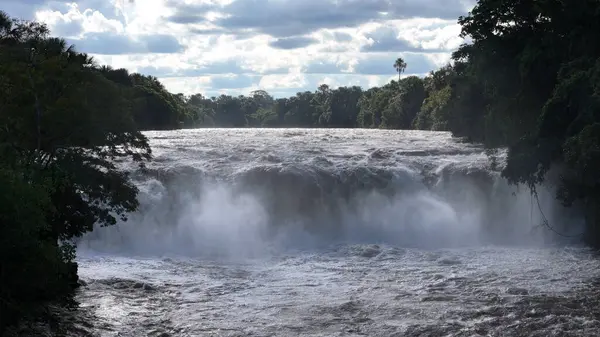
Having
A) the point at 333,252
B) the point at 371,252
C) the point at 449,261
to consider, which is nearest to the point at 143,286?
the point at 333,252

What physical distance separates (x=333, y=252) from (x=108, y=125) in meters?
10.9

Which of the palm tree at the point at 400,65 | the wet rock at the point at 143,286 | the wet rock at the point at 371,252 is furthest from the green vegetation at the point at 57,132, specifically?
the palm tree at the point at 400,65

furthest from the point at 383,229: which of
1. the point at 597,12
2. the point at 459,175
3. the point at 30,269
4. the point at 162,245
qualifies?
the point at 30,269

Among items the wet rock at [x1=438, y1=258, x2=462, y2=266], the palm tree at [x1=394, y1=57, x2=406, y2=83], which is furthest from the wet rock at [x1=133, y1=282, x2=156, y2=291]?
the palm tree at [x1=394, y1=57, x2=406, y2=83]

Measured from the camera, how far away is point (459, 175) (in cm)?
3300

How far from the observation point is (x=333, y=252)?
2714 centimetres

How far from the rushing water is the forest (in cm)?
186

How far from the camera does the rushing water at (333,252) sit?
17594 millimetres

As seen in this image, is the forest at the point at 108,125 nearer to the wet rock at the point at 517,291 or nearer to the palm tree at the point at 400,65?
the wet rock at the point at 517,291

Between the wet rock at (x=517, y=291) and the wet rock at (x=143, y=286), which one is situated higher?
the wet rock at (x=517, y=291)

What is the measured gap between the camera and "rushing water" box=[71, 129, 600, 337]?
693 inches

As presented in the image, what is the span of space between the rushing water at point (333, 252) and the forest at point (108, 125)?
186cm

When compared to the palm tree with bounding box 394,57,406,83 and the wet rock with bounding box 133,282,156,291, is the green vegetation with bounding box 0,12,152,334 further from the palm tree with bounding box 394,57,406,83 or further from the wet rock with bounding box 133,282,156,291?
the palm tree with bounding box 394,57,406,83

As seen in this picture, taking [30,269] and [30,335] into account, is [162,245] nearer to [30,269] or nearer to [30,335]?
[30,335]
